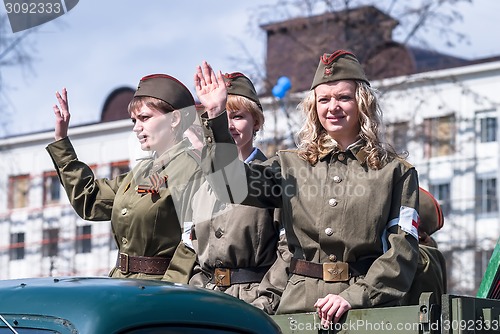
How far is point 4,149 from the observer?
115 ft

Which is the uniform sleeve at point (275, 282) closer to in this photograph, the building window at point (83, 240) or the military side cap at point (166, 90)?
the military side cap at point (166, 90)

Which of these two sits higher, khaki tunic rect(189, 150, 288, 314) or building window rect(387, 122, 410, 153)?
building window rect(387, 122, 410, 153)

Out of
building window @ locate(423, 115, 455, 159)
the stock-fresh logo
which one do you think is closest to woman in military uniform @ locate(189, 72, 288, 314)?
the stock-fresh logo

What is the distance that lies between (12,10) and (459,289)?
1186 inches

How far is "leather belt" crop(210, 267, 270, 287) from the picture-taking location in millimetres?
5996

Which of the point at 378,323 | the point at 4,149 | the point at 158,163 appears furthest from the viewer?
the point at 4,149

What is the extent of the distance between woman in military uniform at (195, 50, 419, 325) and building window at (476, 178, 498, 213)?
3753 cm

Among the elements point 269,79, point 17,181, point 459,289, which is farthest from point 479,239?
point 17,181

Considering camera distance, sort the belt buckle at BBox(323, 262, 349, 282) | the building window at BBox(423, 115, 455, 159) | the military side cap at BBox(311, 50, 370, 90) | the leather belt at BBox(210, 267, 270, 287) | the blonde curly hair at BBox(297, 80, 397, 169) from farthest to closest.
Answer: the building window at BBox(423, 115, 455, 159) < the leather belt at BBox(210, 267, 270, 287) < the military side cap at BBox(311, 50, 370, 90) < the blonde curly hair at BBox(297, 80, 397, 169) < the belt buckle at BBox(323, 262, 349, 282)

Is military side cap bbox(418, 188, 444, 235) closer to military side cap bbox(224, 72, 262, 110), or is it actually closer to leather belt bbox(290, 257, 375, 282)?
military side cap bbox(224, 72, 262, 110)

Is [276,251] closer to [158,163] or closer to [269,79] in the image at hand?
[158,163]

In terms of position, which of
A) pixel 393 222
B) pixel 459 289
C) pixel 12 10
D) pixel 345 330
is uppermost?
pixel 12 10

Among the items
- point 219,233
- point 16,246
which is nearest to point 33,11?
point 219,233

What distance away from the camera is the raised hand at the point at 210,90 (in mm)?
5199
